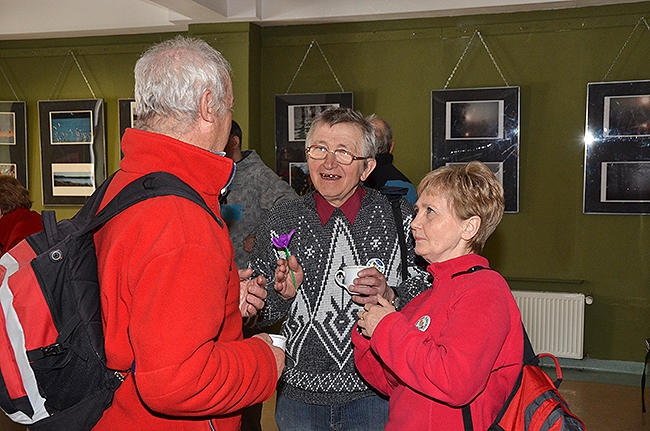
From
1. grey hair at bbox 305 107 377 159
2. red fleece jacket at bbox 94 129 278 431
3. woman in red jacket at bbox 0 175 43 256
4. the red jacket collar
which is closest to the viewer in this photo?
red fleece jacket at bbox 94 129 278 431

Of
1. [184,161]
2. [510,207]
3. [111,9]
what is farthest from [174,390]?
[111,9]

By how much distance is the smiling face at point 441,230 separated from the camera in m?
1.66

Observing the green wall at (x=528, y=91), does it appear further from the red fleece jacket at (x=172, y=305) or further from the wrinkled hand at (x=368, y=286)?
the red fleece jacket at (x=172, y=305)

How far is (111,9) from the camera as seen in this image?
5.73 meters

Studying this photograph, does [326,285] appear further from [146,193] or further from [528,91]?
[528,91]

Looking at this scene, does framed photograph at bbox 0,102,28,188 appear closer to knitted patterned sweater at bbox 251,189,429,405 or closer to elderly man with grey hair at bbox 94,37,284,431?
knitted patterned sweater at bbox 251,189,429,405

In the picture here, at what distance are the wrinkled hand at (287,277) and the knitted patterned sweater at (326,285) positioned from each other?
5 cm

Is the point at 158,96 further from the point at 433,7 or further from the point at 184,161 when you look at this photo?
the point at 433,7

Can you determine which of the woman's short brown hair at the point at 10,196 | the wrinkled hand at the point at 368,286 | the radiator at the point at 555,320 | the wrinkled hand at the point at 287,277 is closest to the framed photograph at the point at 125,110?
the woman's short brown hair at the point at 10,196

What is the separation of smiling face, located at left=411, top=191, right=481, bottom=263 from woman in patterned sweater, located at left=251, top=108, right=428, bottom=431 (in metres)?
0.24

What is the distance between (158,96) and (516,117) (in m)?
4.32

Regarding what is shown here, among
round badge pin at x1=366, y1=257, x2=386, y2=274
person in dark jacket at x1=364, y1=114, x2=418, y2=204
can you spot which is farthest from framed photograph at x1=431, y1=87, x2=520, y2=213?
round badge pin at x1=366, y1=257, x2=386, y2=274

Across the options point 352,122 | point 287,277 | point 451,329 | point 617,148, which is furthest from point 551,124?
point 451,329

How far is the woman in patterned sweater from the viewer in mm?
1962
